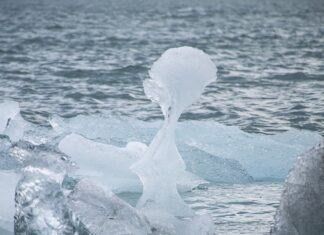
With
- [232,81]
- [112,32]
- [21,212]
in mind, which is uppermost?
[21,212]

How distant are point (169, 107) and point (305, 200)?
1.78 m

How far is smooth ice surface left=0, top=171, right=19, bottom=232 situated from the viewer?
6129 mm

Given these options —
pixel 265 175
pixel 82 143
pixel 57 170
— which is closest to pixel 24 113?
pixel 82 143

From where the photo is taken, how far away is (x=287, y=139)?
9.51 meters

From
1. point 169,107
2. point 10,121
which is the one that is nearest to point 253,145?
point 169,107

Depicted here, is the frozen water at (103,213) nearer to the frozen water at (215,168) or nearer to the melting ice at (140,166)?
the melting ice at (140,166)

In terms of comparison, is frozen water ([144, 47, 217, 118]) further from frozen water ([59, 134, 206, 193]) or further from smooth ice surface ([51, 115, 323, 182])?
smooth ice surface ([51, 115, 323, 182])

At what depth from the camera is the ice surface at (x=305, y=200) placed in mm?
5305

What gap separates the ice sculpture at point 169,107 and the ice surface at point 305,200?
127cm

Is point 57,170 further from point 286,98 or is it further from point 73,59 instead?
point 73,59

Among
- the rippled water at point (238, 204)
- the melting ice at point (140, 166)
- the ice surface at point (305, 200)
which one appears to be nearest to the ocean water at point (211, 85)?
the rippled water at point (238, 204)

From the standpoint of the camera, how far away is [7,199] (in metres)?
6.47

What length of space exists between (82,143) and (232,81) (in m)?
10.4

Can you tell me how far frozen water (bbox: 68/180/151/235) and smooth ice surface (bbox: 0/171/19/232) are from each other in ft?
2.74
